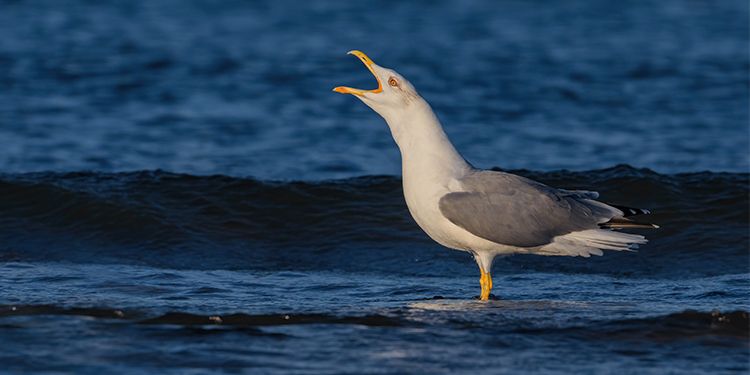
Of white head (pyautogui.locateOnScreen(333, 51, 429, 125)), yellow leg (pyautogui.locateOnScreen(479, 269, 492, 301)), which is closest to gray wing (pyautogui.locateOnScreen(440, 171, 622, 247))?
yellow leg (pyautogui.locateOnScreen(479, 269, 492, 301))

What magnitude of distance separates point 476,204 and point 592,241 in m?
0.79

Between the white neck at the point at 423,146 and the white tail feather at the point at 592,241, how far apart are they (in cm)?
73

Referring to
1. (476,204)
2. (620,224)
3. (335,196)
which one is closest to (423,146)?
(476,204)

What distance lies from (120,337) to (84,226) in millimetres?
3853

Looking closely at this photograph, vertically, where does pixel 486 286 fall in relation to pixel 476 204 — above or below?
below

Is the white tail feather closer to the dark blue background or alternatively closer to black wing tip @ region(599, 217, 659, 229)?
black wing tip @ region(599, 217, 659, 229)

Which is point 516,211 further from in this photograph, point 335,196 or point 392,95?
point 335,196

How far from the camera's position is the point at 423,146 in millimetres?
7227

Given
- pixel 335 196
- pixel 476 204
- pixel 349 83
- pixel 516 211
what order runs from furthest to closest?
pixel 349 83 → pixel 335 196 → pixel 516 211 → pixel 476 204

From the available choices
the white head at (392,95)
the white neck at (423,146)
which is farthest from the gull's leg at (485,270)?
the white head at (392,95)

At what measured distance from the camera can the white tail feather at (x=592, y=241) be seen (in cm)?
731

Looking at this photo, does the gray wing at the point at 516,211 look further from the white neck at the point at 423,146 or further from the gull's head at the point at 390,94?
the gull's head at the point at 390,94

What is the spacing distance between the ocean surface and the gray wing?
0.43 metres

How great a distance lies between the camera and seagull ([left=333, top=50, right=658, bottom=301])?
7.11m
